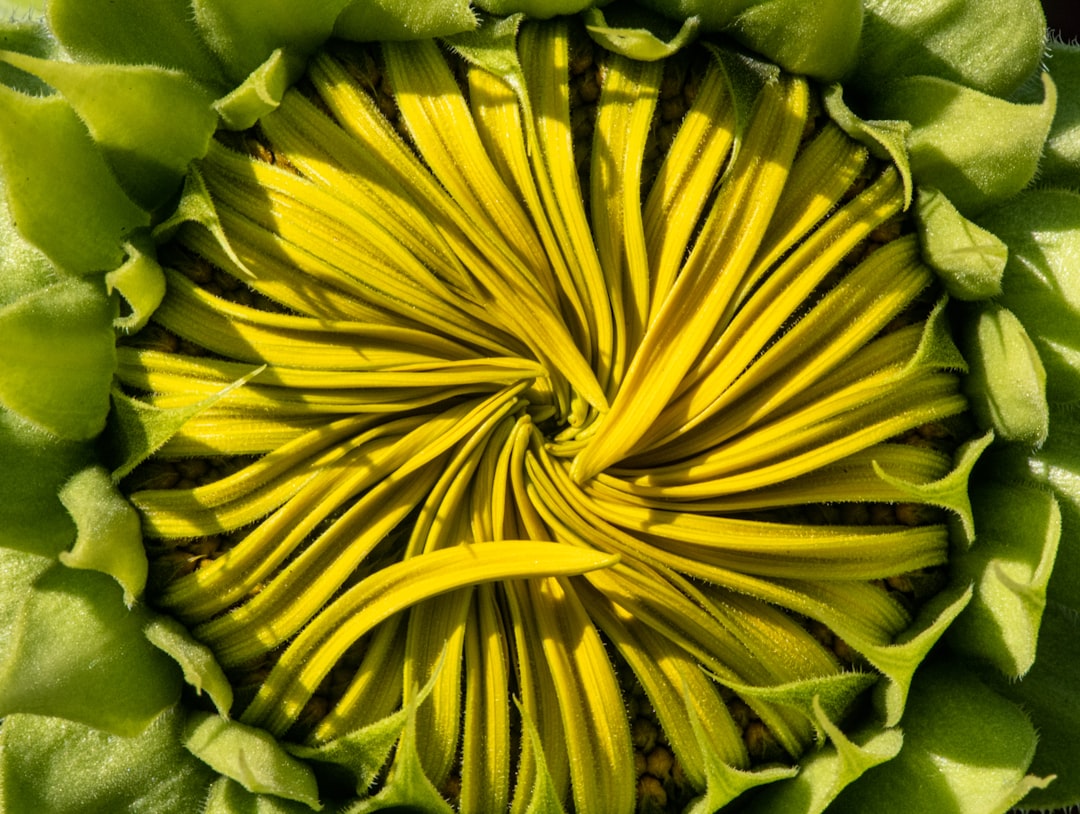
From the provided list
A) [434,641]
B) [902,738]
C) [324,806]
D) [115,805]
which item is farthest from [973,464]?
[115,805]

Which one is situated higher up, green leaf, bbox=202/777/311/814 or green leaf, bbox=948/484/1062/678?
green leaf, bbox=202/777/311/814

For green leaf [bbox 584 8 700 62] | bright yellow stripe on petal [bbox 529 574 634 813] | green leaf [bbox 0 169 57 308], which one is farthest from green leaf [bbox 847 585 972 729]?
green leaf [bbox 0 169 57 308]

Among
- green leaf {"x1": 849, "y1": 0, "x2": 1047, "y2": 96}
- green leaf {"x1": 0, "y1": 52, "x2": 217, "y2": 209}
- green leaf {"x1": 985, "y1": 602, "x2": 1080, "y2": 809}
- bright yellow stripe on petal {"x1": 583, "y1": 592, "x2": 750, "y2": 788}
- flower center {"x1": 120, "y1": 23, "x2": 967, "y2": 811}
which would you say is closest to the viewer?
green leaf {"x1": 0, "y1": 52, "x2": 217, "y2": 209}

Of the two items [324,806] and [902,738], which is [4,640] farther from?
[902,738]

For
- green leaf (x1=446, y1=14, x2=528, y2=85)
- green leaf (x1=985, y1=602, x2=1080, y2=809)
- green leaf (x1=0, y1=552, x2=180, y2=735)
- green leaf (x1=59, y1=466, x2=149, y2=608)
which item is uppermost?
green leaf (x1=446, y1=14, x2=528, y2=85)

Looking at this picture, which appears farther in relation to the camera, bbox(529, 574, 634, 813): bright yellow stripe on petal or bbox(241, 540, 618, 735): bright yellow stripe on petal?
bbox(529, 574, 634, 813): bright yellow stripe on petal

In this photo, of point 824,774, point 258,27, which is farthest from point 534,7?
point 824,774

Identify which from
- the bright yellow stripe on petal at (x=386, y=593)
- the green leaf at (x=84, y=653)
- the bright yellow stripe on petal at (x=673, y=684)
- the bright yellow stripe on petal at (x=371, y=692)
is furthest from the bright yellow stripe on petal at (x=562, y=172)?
the green leaf at (x=84, y=653)

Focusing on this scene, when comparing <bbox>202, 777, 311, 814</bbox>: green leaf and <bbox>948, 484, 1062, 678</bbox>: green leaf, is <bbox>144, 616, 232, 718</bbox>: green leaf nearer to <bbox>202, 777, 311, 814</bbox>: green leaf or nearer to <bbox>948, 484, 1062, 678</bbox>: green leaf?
<bbox>202, 777, 311, 814</bbox>: green leaf
